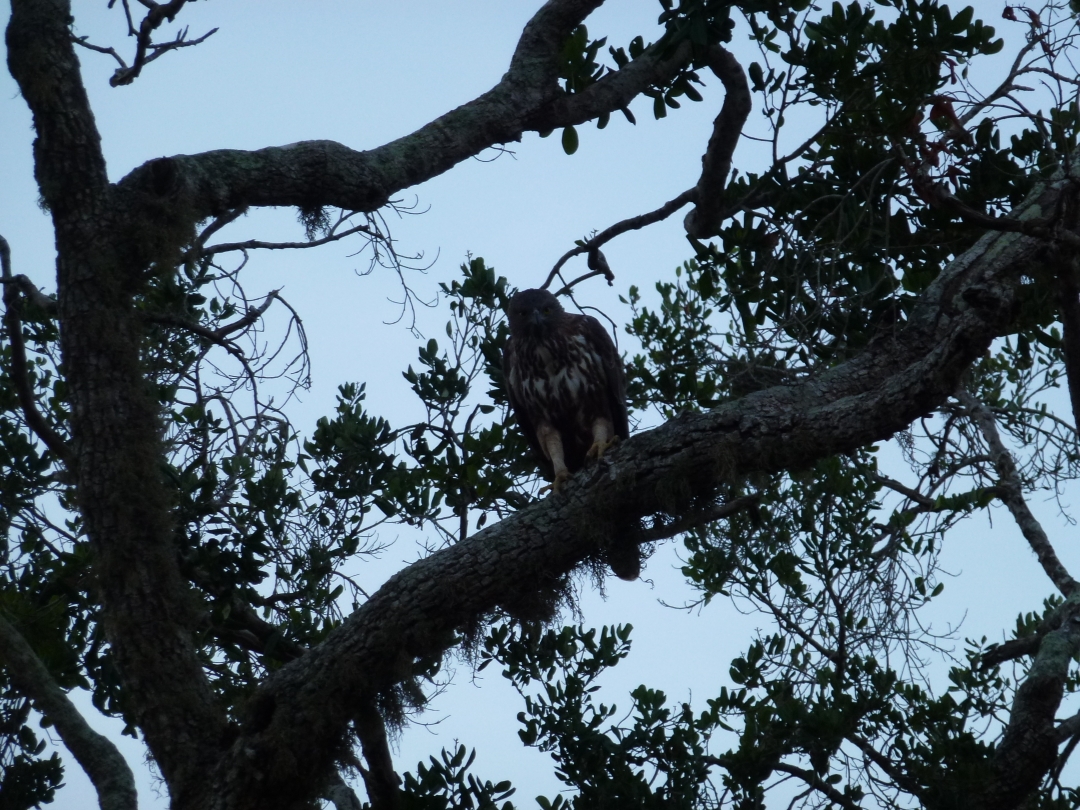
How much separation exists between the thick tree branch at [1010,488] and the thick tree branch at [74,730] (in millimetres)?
3993

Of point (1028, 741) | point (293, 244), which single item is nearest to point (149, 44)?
point (293, 244)

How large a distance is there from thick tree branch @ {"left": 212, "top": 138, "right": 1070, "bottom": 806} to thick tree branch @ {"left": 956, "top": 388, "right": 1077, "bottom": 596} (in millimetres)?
1721

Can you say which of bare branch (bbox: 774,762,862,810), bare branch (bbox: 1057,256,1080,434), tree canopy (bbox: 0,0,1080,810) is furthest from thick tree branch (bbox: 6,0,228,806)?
bare branch (bbox: 1057,256,1080,434)

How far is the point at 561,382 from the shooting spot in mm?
5180

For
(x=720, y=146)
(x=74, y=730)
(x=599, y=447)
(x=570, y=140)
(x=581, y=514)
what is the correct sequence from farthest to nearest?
(x=599, y=447), (x=570, y=140), (x=720, y=146), (x=74, y=730), (x=581, y=514)

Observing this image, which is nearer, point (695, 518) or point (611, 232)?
point (695, 518)

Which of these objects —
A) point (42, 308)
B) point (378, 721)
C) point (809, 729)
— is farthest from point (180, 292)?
point (809, 729)

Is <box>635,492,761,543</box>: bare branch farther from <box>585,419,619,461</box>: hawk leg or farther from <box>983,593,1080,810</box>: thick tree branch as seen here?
<box>983,593,1080,810</box>: thick tree branch

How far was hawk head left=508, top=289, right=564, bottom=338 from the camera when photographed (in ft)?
17.4

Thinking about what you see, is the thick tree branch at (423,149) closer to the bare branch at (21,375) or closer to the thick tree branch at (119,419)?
the thick tree branch at (119,419)

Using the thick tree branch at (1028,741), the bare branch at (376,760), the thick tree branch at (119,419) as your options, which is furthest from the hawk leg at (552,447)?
the thick tree branch at (1028,741)

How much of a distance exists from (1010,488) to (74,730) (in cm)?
421

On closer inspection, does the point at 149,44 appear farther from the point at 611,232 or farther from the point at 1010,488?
the point at 1010,488

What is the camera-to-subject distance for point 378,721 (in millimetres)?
3621
